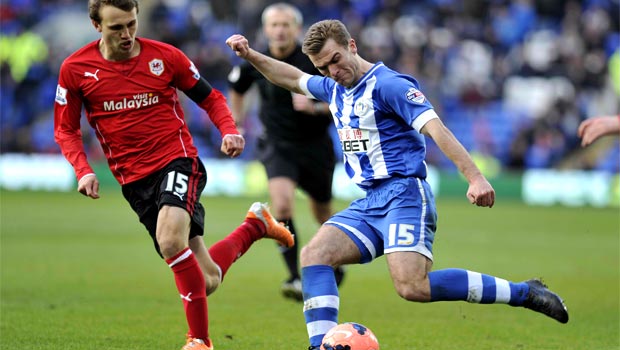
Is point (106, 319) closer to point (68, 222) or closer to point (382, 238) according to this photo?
point (382, 238)

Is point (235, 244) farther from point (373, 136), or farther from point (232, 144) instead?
point (373, 136)

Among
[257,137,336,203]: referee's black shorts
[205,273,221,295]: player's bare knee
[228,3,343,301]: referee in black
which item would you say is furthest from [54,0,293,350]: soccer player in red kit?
[257,137,336,203]: referee's black shorts

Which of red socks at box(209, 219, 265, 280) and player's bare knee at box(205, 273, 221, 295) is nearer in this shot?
player's bare knee at box(205, 273, 221, 295)

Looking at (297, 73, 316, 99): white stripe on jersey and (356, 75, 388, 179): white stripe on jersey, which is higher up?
(297, 73, 316, 99): white stripe on jersey

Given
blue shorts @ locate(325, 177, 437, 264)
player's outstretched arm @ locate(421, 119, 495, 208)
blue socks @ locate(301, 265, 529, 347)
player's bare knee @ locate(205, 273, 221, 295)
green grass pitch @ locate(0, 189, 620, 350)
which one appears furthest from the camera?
green grass pitch @ locate(0, 189, 620, 350)

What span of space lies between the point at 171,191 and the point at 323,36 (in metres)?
1.46

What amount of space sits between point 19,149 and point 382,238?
821 inches

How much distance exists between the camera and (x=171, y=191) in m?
6.67

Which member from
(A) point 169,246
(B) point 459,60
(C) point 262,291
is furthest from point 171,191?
(B) point 459,60

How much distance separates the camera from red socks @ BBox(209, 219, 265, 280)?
7.62 metres

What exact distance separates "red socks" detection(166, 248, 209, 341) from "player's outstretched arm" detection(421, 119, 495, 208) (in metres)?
1.77

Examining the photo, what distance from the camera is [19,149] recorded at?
1014 inches

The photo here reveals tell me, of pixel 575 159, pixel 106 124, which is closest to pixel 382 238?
pixel 106 124

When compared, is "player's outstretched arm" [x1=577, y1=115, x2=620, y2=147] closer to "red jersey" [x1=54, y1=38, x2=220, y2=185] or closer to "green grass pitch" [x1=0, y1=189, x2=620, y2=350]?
"green grass pitch" [x1=0, y1=189, x2=620, y2=350]
